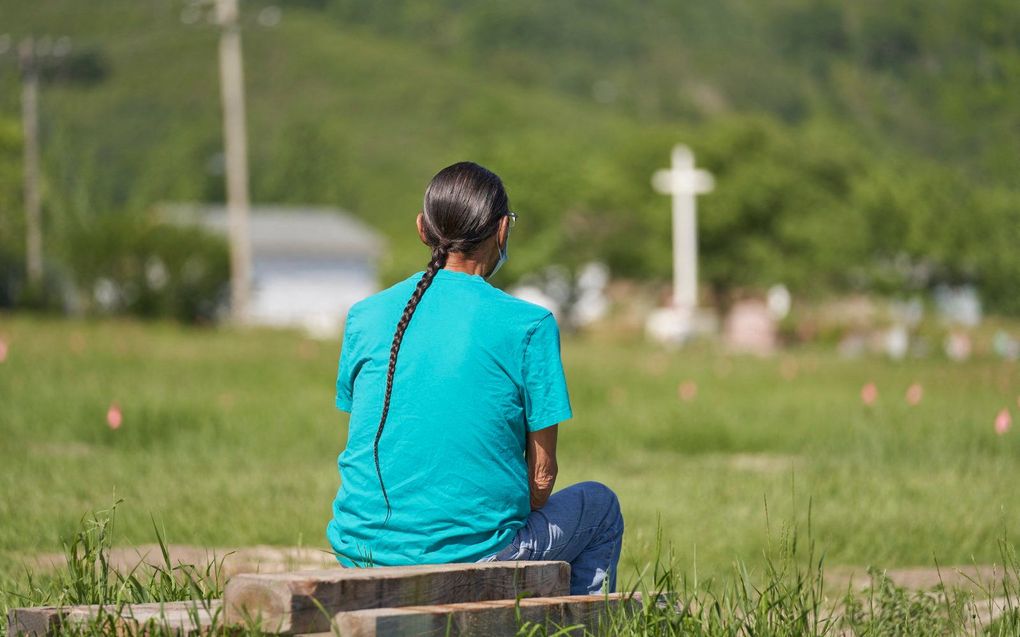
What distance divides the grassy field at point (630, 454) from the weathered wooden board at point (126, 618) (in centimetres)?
148

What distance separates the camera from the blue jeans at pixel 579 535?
399 centimetres

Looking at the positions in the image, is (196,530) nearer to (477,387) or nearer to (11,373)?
(477,387)

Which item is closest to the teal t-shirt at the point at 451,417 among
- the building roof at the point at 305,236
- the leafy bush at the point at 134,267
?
the leafy bush at the point at 134,267

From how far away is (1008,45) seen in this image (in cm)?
2031

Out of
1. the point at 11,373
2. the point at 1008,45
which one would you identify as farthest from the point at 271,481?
the point at 1008,45

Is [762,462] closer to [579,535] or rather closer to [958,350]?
[579,535]

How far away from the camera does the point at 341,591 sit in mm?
3172

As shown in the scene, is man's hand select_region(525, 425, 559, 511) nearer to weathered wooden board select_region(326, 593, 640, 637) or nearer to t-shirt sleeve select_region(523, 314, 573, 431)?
t-shirt sleeve select_region(523, 314, 573, 431)

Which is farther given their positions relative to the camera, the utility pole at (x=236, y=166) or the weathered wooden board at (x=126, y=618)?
the utility pole at (x=236, y=166)

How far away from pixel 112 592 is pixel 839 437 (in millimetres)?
8656

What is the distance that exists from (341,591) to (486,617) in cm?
40

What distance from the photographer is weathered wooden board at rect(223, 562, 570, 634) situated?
3123 mm

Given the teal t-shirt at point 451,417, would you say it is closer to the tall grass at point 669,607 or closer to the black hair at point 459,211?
the black hair at point 459,211

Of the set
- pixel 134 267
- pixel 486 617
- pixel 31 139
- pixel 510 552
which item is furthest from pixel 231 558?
pixel 31 139
